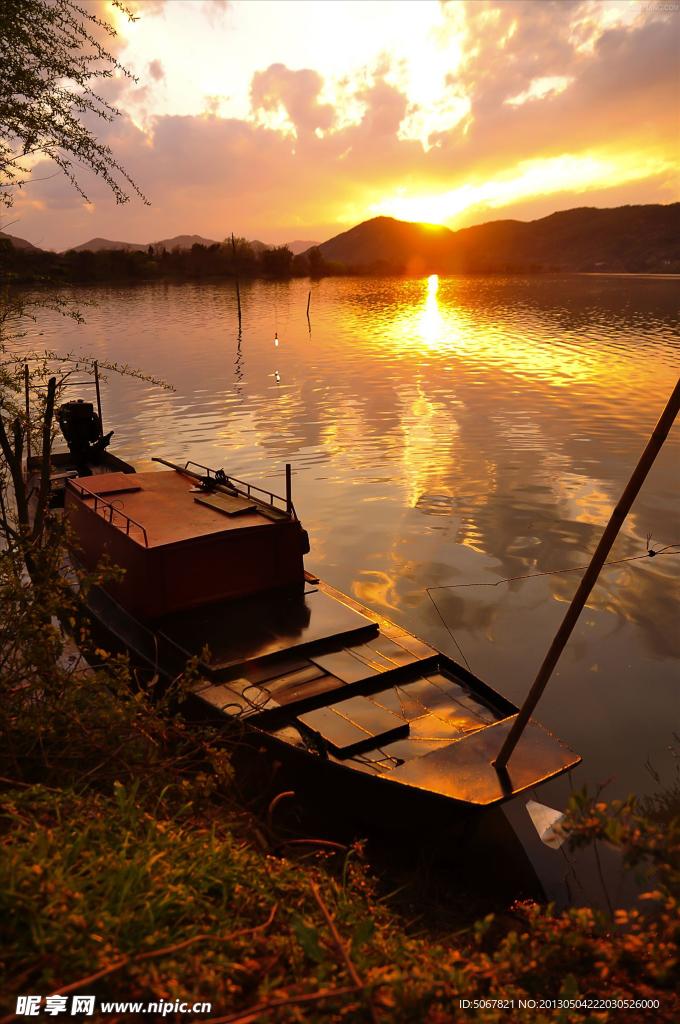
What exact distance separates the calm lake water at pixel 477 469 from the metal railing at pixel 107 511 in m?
7.26

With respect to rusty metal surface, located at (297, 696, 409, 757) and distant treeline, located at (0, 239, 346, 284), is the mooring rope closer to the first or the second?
rusty metal surface, located at (297, 696, 409, 757)

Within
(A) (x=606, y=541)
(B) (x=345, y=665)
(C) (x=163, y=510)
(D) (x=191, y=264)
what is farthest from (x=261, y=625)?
(D) (x=191, y=264)

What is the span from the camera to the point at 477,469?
28203mm

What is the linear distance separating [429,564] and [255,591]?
8.17 metres

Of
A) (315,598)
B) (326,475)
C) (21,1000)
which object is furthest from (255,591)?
(326,475)

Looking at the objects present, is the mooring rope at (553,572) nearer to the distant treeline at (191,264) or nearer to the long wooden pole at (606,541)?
the long wooden pole at (606,541)

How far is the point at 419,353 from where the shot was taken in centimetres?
6138

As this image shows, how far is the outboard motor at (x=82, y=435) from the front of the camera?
75.5 feet

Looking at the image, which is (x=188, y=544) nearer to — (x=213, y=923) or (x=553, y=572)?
(x=213, y=923)

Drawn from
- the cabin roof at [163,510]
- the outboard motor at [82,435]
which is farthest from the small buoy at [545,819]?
the outboard motor at [82,435]

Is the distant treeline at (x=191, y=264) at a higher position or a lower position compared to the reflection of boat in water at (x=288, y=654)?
higher

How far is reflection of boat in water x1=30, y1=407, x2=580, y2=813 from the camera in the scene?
882 cm

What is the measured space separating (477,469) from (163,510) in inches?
709

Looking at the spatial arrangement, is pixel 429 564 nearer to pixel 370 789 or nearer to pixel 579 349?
pixel 370 789
